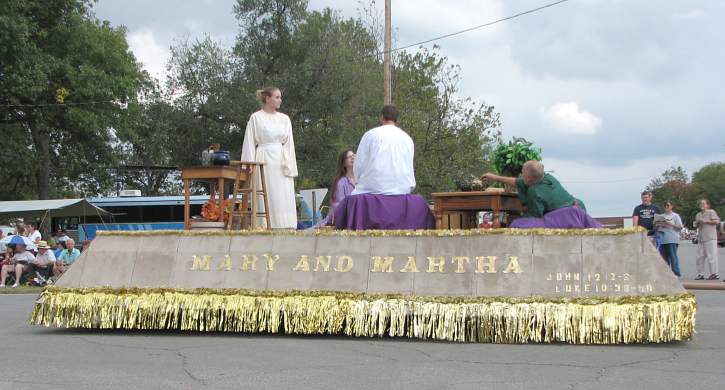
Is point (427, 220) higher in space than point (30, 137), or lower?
lower

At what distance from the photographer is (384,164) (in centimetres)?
884

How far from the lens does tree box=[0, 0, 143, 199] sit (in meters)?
34.8

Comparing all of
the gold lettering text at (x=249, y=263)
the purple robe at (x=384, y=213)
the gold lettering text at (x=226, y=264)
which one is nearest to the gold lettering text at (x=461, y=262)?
the purple robe at (x=384, y=213)

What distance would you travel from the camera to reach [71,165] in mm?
40125

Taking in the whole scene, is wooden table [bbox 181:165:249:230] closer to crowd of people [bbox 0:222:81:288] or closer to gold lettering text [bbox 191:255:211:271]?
gold lettering text [bbox 191:255:211:271]

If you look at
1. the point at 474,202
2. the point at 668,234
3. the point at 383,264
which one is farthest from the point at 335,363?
the point at 668,234

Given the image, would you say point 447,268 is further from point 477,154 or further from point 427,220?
point 477,154

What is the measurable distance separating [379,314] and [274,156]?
3.51 metres

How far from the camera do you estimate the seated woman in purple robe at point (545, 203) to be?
7984mm

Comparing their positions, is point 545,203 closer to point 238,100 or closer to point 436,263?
point 436,263

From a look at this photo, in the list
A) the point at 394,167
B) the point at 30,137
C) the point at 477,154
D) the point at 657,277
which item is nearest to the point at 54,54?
the point at 30,137

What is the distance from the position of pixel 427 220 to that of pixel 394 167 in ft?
2.14

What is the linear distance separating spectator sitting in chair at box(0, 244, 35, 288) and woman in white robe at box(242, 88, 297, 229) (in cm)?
1135

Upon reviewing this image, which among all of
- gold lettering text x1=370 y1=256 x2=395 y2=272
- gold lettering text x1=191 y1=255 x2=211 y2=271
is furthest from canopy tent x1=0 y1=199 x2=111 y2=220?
gold lettering text x1=370 y1=256 x2=395 y2=272
